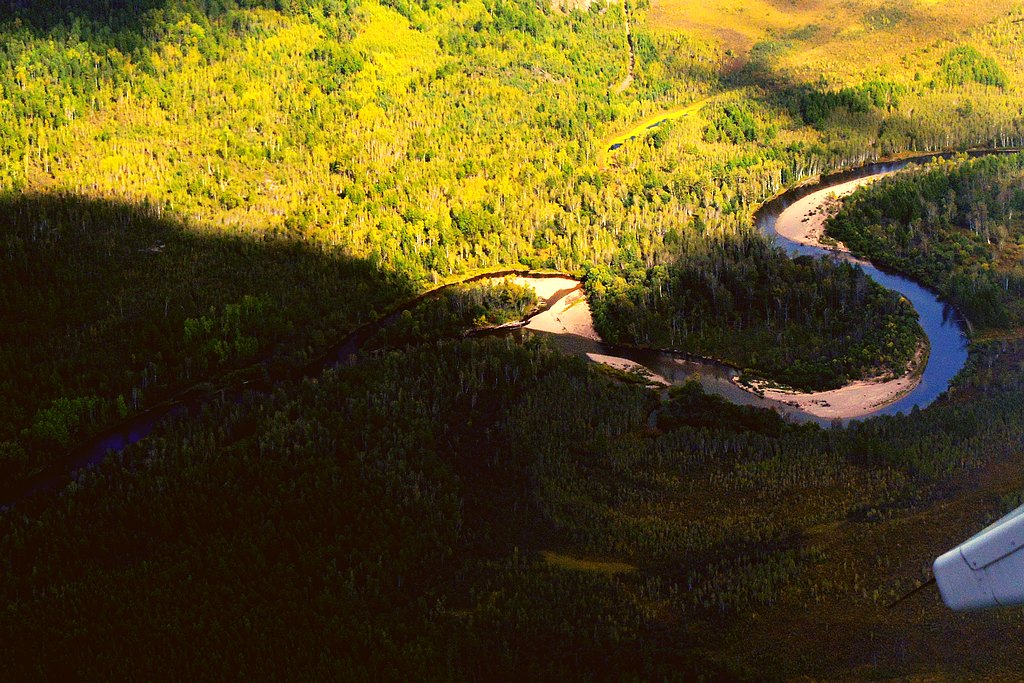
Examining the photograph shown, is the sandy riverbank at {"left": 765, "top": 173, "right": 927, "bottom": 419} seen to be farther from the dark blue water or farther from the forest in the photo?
the forest

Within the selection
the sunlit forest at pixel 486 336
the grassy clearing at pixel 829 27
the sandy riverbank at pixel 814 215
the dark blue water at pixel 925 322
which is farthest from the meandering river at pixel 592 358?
the grassy clearing at pixel 829 27

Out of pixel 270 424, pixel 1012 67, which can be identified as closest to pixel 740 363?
pixel 270 424

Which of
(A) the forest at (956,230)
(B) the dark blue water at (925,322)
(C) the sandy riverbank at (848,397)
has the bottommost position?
(C) the sandy riverbank at (848,397)

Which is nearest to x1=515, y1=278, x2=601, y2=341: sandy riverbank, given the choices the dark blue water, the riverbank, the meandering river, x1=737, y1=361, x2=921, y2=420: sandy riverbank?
the meandering river

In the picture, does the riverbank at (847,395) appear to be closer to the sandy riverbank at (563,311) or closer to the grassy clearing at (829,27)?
the sandy riverbank at (563,311)

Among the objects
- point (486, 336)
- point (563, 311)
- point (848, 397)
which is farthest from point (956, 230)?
point (486, 336)

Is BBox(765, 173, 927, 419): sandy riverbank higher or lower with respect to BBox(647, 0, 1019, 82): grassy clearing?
lower

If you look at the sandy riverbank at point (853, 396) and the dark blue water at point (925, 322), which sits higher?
the dark blue water at point (925, 322)

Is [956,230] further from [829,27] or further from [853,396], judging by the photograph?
[829,27]
